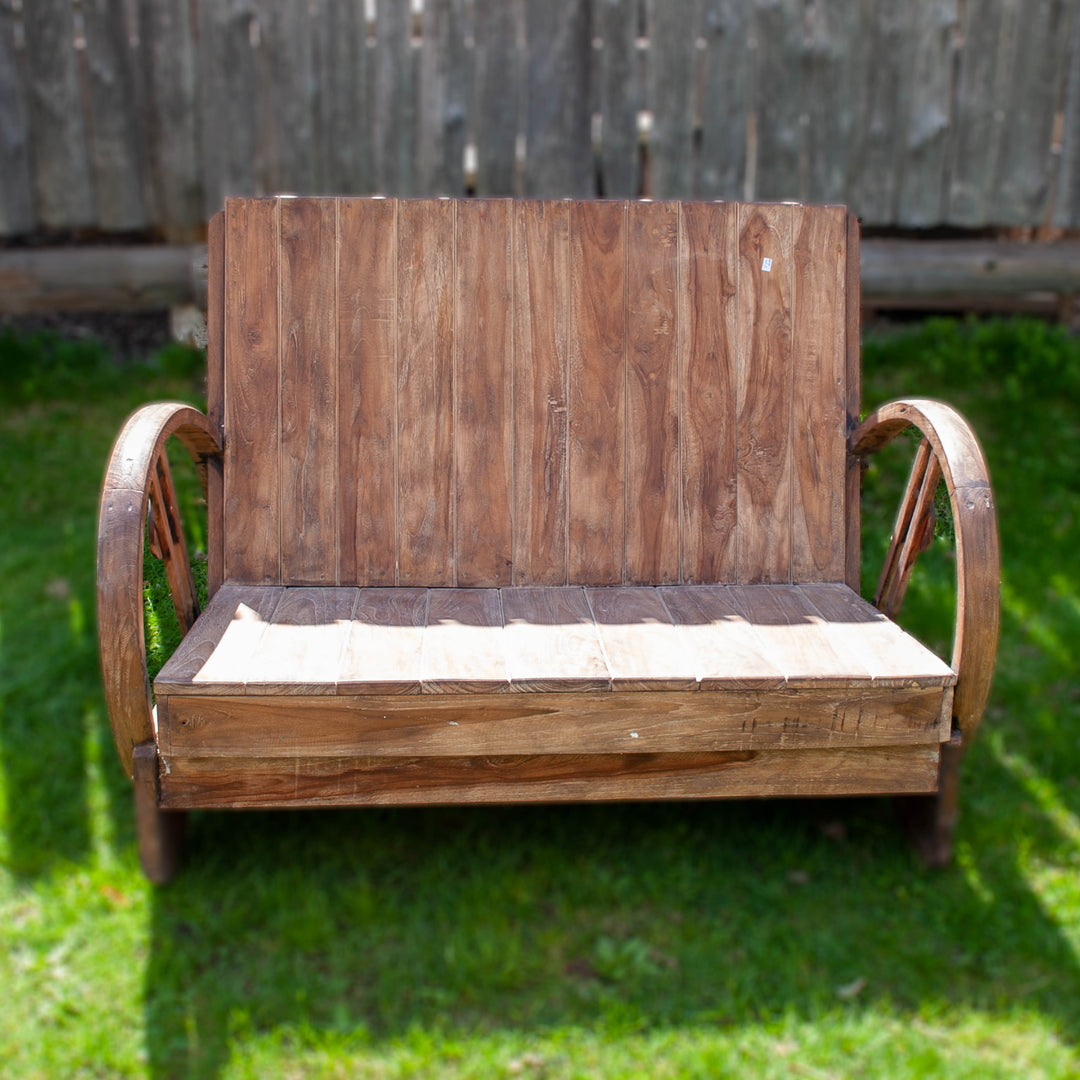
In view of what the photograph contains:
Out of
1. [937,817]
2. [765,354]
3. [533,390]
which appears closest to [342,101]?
[533,390]

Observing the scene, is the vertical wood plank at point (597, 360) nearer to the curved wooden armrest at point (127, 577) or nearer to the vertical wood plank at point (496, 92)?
the curved wooden armrest at point (127, 577)

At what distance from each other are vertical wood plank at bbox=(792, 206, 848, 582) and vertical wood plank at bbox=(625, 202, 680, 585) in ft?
0.86

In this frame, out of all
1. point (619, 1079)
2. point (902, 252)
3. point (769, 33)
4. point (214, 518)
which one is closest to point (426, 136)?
point (769, 33)

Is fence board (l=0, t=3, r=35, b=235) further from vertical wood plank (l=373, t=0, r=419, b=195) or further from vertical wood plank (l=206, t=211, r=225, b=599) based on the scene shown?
vertical wood plank (l=206, t=211, r=225, b=599)

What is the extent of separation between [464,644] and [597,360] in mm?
765

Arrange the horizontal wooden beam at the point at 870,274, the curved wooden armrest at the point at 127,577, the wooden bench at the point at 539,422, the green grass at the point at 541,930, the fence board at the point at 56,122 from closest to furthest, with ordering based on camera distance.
Answer: the curved wooden armrest at the point at 127,577
the green grass at the point at 541,930
the wooden bench at the point at 539,422
the fence board at the point at 56,122
the horizontal wooden beam at the point at 870,274

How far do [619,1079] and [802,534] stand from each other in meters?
1.12

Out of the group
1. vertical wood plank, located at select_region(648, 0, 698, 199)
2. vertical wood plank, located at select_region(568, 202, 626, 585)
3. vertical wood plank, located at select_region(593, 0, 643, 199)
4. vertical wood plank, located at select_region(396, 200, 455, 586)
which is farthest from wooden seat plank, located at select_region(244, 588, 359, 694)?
vertical wood plank, located at select_region(648, 0, 698, 199)

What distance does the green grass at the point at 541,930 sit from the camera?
1.80 metres

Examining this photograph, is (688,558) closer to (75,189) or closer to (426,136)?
(426,136)

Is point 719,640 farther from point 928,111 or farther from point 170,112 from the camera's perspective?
point 170,112

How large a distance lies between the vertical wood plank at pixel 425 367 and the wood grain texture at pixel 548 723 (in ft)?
1.97

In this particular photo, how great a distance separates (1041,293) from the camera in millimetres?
4336

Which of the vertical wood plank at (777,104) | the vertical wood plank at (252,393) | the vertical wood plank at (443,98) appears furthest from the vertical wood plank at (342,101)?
the vertical wood plank at (252,393)
